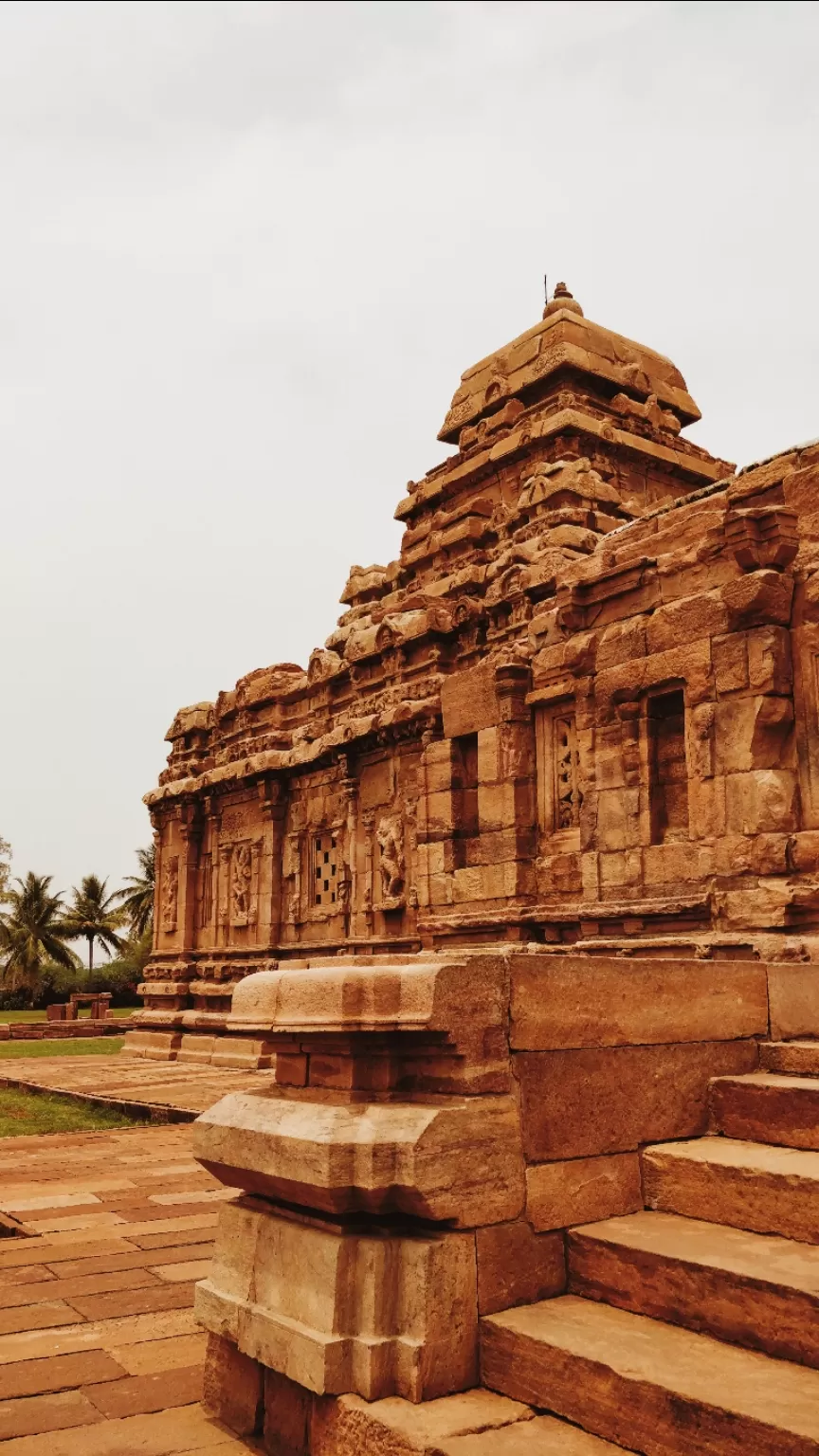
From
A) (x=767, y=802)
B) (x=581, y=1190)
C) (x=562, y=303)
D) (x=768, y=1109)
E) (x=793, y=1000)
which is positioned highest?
(x=562, y=303)

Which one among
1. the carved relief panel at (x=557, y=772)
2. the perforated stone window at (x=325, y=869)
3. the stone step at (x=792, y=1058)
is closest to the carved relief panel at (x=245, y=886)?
the perforated stone window at (x=325, y=869)

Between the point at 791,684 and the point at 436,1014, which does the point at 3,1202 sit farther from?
the point at 791,684

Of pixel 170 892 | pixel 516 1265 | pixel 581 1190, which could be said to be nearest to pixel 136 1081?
pixel 170 892

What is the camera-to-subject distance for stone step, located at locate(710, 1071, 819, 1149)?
434 cm

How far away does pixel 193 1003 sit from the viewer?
2064 centimetres

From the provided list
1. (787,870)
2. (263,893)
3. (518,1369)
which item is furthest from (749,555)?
(263,893)

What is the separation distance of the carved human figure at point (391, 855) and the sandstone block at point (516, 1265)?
34.9ft

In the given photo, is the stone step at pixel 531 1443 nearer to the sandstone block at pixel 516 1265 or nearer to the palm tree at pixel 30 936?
the sandstone block at pixel 516 1265

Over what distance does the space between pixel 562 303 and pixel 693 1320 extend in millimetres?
18024

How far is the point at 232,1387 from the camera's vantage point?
3939 millimetres

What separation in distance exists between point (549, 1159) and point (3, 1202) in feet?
16.2

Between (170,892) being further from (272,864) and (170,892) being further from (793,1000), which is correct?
(793,1000)

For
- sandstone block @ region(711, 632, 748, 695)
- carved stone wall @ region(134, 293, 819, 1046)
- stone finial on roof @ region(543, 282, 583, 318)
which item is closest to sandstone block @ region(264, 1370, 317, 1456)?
carved stone wall @ region(134, 293, 819, 1046)

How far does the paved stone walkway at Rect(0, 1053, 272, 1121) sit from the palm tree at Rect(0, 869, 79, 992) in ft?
109
